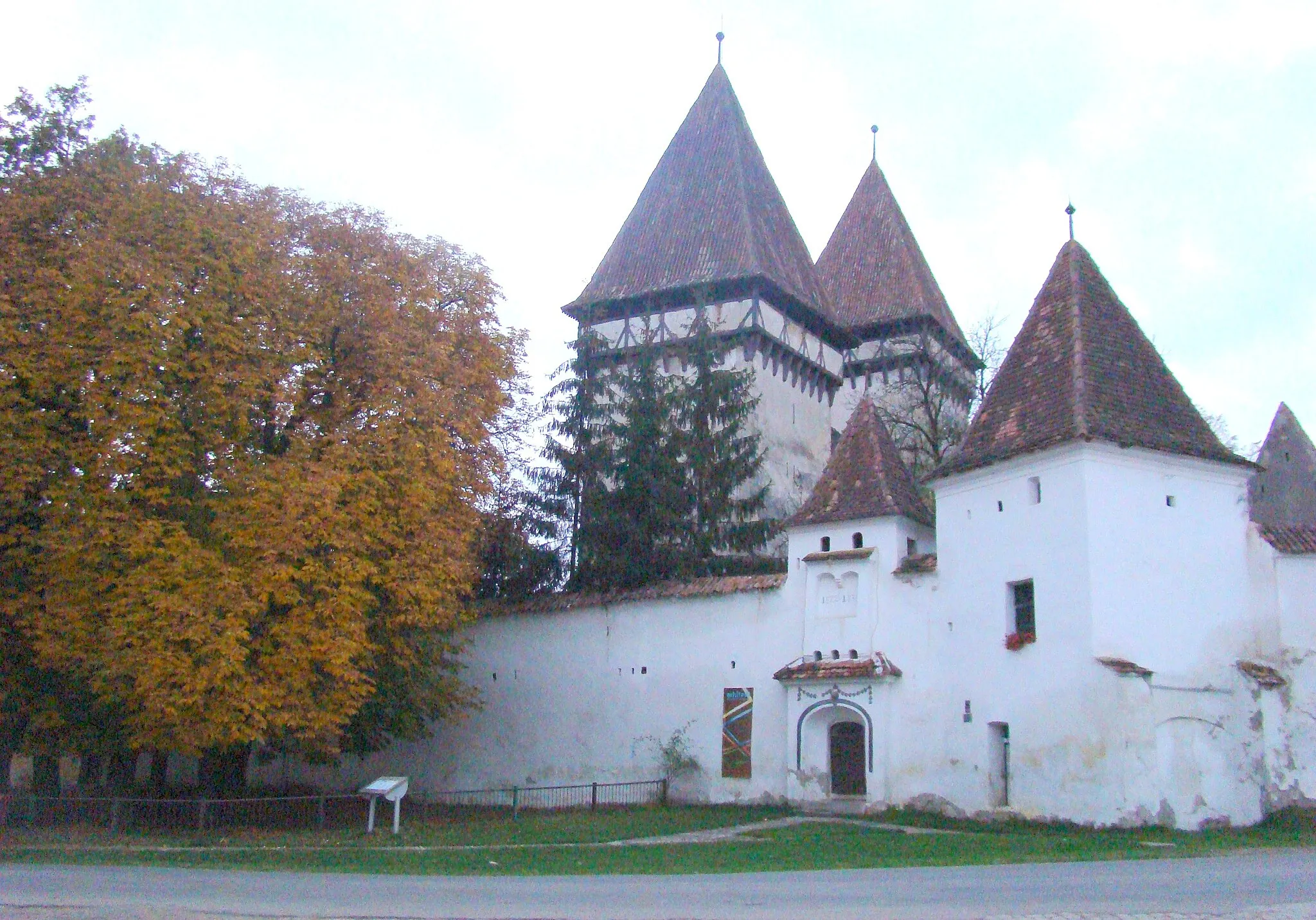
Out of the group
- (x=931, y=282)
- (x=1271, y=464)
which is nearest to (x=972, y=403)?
(x=931, y=282)

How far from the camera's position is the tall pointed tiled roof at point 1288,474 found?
22875mm

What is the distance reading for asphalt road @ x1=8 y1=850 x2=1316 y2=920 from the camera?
9672 millimetres

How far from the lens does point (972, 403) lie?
3666 centimetres

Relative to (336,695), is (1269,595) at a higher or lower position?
higher

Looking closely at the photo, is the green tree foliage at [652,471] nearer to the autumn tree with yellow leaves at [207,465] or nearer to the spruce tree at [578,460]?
the spruce tree at [578,460]

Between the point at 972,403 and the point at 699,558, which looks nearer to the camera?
the point at 699,558

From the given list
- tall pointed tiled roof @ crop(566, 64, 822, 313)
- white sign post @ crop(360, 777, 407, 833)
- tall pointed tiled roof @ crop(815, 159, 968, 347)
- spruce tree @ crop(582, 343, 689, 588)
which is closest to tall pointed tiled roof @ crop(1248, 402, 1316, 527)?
spruce tree @ crop(582, 343, 689, 588)

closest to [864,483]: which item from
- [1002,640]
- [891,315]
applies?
[1002,640]

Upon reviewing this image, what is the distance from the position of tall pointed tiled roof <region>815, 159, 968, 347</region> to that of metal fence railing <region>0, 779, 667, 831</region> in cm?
2110

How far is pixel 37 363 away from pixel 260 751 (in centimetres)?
804

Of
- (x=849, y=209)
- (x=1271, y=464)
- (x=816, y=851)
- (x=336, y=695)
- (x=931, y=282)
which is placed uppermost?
(x=849, y=209)

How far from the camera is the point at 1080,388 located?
1922 centimetres

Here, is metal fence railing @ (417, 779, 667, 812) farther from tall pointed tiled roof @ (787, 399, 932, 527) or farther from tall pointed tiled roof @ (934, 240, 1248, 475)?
tall pointed tiled roof @ (934, 240, 1248, 475)

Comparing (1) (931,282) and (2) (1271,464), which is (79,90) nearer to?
(2) (1271,464)
